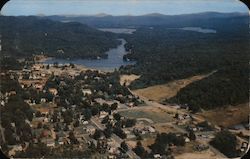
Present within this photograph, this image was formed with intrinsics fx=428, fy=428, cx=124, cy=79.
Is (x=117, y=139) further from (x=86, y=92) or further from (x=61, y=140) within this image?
(x=86, y=92)

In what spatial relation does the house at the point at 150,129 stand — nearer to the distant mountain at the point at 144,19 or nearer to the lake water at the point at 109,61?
the distant mountain at the point at 144,19

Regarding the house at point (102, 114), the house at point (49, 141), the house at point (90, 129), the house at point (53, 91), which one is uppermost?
the house at point (53, 91)

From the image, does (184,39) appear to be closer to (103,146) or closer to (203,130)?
(203,130)

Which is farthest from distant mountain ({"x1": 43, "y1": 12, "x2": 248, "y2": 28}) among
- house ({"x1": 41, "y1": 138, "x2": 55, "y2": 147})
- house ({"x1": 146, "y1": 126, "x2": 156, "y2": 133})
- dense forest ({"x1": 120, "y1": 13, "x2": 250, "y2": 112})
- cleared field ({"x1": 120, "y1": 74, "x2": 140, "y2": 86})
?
house ({"x1": 41, "y1": 138, "x2": 55, "y2": 147})

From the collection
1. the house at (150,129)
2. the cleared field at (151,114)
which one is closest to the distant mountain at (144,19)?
the cleared field at (151,114)

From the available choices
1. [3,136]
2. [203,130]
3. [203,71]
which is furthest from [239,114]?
[3,136]
